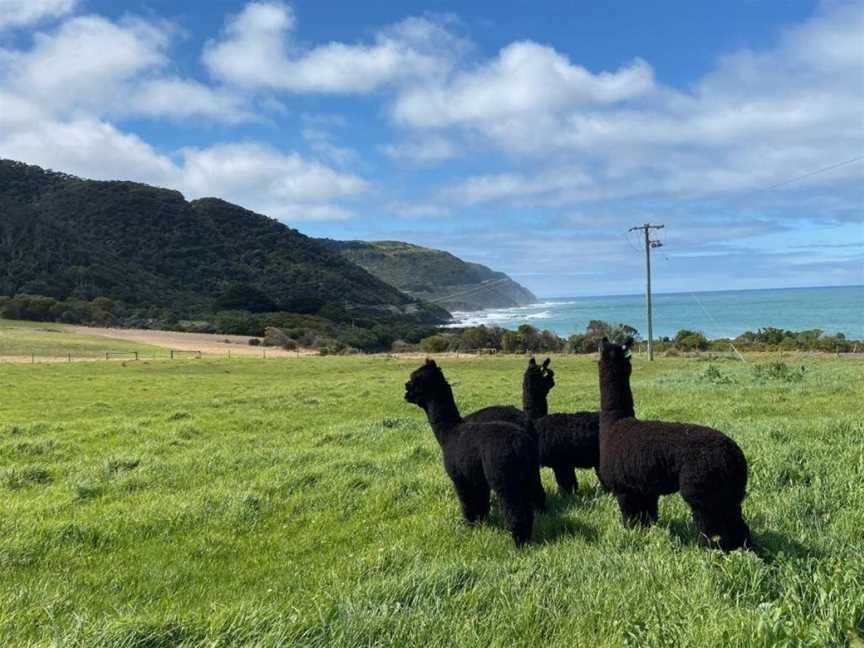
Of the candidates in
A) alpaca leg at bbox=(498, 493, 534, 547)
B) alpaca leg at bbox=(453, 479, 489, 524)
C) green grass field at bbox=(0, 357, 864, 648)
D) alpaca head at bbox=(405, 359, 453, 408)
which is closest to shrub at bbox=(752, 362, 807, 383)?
green grass field at bbox=(0, 357, 864, 648)

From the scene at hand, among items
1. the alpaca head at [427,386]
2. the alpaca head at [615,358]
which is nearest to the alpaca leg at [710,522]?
the alpaca head at [615,358]

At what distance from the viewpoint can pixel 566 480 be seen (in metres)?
7.59

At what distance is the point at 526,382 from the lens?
8344mm

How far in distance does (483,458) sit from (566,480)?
2.09 m

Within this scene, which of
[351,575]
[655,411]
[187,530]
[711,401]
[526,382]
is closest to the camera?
[351,575]

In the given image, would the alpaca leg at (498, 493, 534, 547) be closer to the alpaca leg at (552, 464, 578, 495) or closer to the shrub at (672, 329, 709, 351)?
the alpaca leg at (552, 464, 578, 495)

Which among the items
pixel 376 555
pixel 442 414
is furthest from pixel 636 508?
pixel 376 555

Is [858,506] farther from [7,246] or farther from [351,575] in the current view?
[7,246]

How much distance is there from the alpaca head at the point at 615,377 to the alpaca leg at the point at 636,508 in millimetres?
878

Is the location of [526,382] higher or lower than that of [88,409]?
higher

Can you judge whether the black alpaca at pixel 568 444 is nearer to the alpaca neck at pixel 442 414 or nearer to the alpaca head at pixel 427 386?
the alpaca neck at pixel 442 414

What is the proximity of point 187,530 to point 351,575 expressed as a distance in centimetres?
261

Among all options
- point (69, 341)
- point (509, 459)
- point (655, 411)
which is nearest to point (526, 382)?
point (509, 459)

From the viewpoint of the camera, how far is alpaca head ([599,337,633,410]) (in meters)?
6.18
